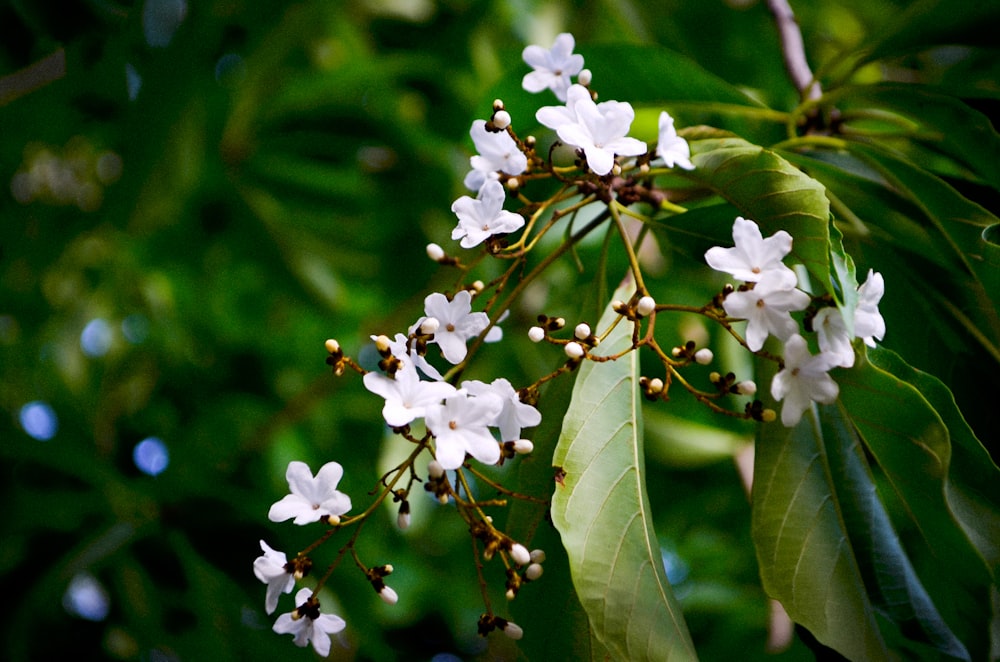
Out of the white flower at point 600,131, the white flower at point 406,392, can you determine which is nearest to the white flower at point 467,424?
the white flower at point 406,392

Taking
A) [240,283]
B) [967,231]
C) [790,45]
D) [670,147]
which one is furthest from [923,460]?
[240,283]

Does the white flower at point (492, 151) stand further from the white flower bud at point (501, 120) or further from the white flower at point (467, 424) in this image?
the white flower at point (467, 424)

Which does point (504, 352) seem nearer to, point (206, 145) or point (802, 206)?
point (206, 145)

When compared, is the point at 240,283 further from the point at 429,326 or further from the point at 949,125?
the point at 949,125

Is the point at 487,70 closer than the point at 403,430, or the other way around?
the point at 403,430

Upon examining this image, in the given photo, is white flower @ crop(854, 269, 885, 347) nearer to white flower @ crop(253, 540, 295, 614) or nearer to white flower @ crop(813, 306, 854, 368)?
white flower @ crop(813, 306, 854, 368)

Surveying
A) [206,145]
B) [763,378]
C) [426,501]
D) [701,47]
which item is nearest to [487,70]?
[701,47]

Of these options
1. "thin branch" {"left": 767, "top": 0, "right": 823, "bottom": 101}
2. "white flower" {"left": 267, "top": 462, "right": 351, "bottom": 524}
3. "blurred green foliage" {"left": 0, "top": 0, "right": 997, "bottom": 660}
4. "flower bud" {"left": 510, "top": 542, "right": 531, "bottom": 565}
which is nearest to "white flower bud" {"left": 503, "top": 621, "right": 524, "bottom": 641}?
"flower bud" {"left": 510, "top": 542, "right": 531, "bottom": 565}
